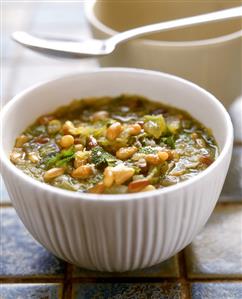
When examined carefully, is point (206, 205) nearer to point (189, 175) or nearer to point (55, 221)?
point (189, 175)

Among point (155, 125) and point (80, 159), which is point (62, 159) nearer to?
point (80, 159)

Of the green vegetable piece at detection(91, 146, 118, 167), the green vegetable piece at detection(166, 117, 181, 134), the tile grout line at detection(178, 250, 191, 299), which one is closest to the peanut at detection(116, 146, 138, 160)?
the green vegetable piece at detection(91, 146, 118, 167)

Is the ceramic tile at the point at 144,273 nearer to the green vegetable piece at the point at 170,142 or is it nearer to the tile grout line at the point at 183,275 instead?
the tile grout line at the point at 183,275

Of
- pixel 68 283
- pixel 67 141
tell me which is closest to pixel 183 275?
pixel 68 283

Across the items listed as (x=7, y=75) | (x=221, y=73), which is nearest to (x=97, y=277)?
(x=221, y=73)

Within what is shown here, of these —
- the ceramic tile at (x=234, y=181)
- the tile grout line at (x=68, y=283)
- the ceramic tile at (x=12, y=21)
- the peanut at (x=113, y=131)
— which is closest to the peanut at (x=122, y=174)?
the peanut at (x=113, y=131)

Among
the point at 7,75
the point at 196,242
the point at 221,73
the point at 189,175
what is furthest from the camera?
the point at 7,75
